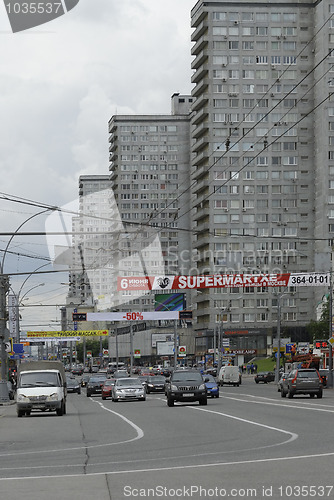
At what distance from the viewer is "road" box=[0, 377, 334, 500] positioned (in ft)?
37.9

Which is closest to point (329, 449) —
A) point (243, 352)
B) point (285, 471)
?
point (285, 471)

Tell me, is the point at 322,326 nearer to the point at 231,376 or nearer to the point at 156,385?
the point at 231,376

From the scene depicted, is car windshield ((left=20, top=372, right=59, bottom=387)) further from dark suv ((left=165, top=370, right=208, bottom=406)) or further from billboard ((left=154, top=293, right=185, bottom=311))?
billboard ((left=154, top=293, right=185, bottom=311))

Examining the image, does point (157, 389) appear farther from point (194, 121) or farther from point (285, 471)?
point (194, 121)

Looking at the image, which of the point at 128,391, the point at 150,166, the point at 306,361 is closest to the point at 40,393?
the point at 128,391

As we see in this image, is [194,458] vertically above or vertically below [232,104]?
below

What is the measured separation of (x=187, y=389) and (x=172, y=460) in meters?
25.9

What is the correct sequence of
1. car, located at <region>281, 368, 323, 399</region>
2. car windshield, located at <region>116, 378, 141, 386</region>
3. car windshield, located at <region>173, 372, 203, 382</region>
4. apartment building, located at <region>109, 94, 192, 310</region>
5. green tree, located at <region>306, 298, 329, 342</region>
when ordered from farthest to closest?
apartment building, located at <region>109, 94, 192, 310</region>, green tree, located at <region>306, 298, 329, 342</region>, car windshield, located at <region>116, 378, 141, 386</region>, car, located at <region>281, 368, 323, 399</region>, car windshield, located at <region>173, 372, 203, 382</region>

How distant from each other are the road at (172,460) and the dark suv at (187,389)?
1345 cm

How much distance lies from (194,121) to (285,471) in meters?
130

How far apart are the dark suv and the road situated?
13449mm

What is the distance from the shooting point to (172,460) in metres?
15.5

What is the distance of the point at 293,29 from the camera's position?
136500mm

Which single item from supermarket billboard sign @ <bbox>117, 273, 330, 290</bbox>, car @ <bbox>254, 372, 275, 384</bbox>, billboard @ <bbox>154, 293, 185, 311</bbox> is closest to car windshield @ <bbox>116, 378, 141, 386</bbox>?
supermarket billboard sign @ <bbox>117, 273, 330, 290</bbox>
